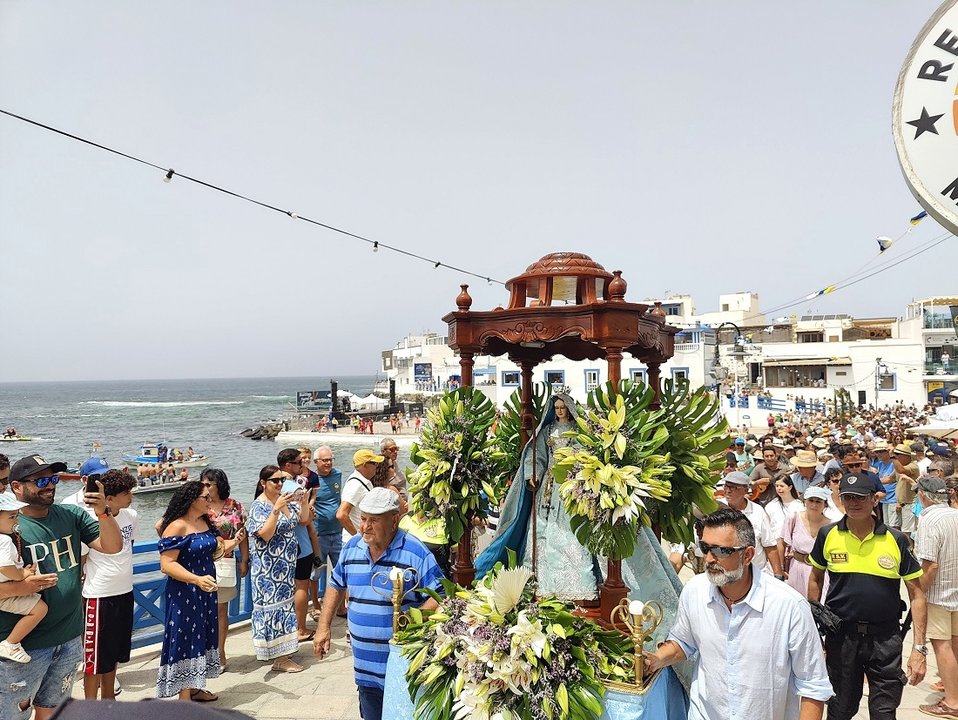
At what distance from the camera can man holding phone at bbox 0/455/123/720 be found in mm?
3852

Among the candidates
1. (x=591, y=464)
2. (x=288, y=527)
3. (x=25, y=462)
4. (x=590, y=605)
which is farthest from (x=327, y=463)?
(x=591, y=464)

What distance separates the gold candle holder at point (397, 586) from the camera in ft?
11.8

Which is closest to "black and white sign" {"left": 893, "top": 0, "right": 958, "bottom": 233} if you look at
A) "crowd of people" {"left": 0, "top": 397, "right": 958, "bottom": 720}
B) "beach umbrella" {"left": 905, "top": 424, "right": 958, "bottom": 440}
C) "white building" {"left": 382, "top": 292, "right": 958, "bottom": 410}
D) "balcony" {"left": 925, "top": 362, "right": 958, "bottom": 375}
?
"crowd of people" {"left": 0, "top": 397, "right": 958, "bottom": 720}

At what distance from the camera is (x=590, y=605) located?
4238 millimetres

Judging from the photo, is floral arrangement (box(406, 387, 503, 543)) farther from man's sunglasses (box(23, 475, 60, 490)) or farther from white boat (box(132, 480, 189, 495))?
white boat (box(132, 480, 189, 495))

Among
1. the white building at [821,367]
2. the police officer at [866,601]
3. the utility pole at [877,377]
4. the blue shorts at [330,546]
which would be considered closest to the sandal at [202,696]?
the blue shorts at [330,546]

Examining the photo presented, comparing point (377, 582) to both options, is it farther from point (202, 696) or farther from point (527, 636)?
point (202, 696)

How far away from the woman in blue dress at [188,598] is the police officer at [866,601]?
4.31m

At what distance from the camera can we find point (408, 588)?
376 centimetres

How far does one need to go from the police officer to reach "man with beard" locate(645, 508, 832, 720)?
1.31 metres

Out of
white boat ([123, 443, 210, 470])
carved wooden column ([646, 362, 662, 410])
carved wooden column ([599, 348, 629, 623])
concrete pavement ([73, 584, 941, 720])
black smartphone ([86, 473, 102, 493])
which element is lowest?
white boat ([123, 443, 210, 470])

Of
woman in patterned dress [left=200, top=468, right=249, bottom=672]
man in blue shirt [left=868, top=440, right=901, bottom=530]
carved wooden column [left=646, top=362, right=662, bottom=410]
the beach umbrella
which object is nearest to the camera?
carved wooden column [left=646, top=362, right=662, bottom=410]

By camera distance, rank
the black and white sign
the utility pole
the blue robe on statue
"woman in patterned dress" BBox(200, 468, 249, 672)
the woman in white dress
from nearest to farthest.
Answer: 1. the blue robe on statue
2. the black and white sign
3. "woman in patterned dress" BBox(200, 468, 249, 672)
4. the woman in white dress
5. the utility pole

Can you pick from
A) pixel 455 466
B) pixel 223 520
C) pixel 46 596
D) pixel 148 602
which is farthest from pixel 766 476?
pixel 46 596
